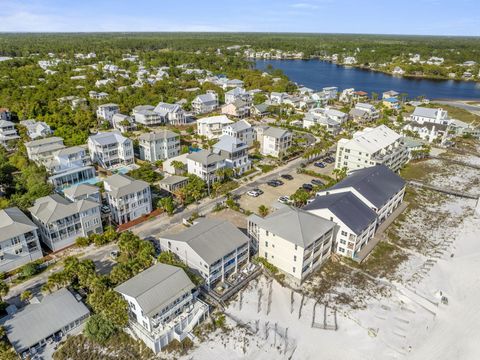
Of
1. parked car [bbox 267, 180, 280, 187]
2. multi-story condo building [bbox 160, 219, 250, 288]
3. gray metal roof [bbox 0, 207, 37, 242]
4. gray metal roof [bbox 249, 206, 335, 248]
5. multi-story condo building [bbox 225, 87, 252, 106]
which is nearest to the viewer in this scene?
multi-story condo building [bbox 160, 219, 250, 288]

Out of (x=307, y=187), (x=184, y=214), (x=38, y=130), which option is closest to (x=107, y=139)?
(x=38, y=130)

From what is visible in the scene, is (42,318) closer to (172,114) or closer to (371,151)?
(371,151)

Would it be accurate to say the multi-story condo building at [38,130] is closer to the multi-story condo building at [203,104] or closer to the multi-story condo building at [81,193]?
the multi-story condo building at [81,193]

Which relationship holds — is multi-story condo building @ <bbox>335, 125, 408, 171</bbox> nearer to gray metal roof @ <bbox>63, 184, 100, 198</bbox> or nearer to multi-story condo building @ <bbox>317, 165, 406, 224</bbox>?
multi-story condo building @ <bbox>317, 165, 406, 224</bbox>

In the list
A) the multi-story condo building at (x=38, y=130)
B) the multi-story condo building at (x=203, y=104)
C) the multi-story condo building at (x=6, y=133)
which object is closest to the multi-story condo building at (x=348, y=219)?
the multi-story condo building at (x=38, y=130)

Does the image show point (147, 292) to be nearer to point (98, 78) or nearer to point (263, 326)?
point (263, 326)

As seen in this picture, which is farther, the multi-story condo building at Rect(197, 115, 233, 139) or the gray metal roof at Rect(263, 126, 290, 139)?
the multi-story condo building at Rect(197, 115, 233, 139)

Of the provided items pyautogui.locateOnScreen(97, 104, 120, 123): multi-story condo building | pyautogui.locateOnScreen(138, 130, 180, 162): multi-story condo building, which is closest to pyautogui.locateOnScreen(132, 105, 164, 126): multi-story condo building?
pyautogui.locateOnScreen(97, 104, 120, 123): multi-story condo building
